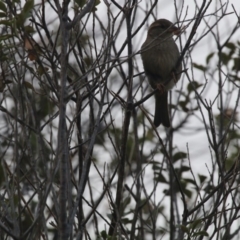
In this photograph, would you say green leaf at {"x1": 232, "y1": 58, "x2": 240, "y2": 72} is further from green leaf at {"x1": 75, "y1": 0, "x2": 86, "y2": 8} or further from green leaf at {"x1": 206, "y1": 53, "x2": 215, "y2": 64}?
green leaf at {"x1": 75, "y1": 0, "x2": 86, "y2": 8}

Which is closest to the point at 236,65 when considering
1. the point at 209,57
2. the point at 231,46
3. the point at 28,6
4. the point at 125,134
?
the point at 231,46

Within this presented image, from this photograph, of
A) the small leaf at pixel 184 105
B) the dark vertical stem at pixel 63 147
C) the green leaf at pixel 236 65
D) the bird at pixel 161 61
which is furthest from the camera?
the small leaf at pixel 184 105

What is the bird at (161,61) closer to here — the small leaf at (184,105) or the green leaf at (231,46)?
the small leaf at (184,105)

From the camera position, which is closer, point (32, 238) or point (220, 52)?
point (32, 238)

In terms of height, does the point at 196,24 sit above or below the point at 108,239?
above

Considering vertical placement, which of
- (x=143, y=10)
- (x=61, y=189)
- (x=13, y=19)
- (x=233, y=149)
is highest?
(x=143, y=10)

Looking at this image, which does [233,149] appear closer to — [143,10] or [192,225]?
[143,10]

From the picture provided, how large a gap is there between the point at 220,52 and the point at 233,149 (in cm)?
131

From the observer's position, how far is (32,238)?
2.98 meters

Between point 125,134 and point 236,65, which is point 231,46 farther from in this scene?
point 125,134

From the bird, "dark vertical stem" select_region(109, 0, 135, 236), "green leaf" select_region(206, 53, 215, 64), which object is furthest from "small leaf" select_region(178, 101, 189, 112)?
"dark vertical stem" select_region(109, 0, 135, 236)

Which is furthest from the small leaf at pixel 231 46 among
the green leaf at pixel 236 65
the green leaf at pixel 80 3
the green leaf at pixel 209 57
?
the green leaf at pixel 80 3

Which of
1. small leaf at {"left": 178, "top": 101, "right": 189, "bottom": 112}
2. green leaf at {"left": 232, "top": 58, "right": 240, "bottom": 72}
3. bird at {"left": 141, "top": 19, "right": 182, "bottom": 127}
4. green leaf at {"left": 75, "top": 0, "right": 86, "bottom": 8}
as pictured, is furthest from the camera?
small leaf at {"left": 178, "top": 101, "right": 189, "bottom": 112}

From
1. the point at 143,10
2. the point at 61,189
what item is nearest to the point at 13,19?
the point at 61,189
